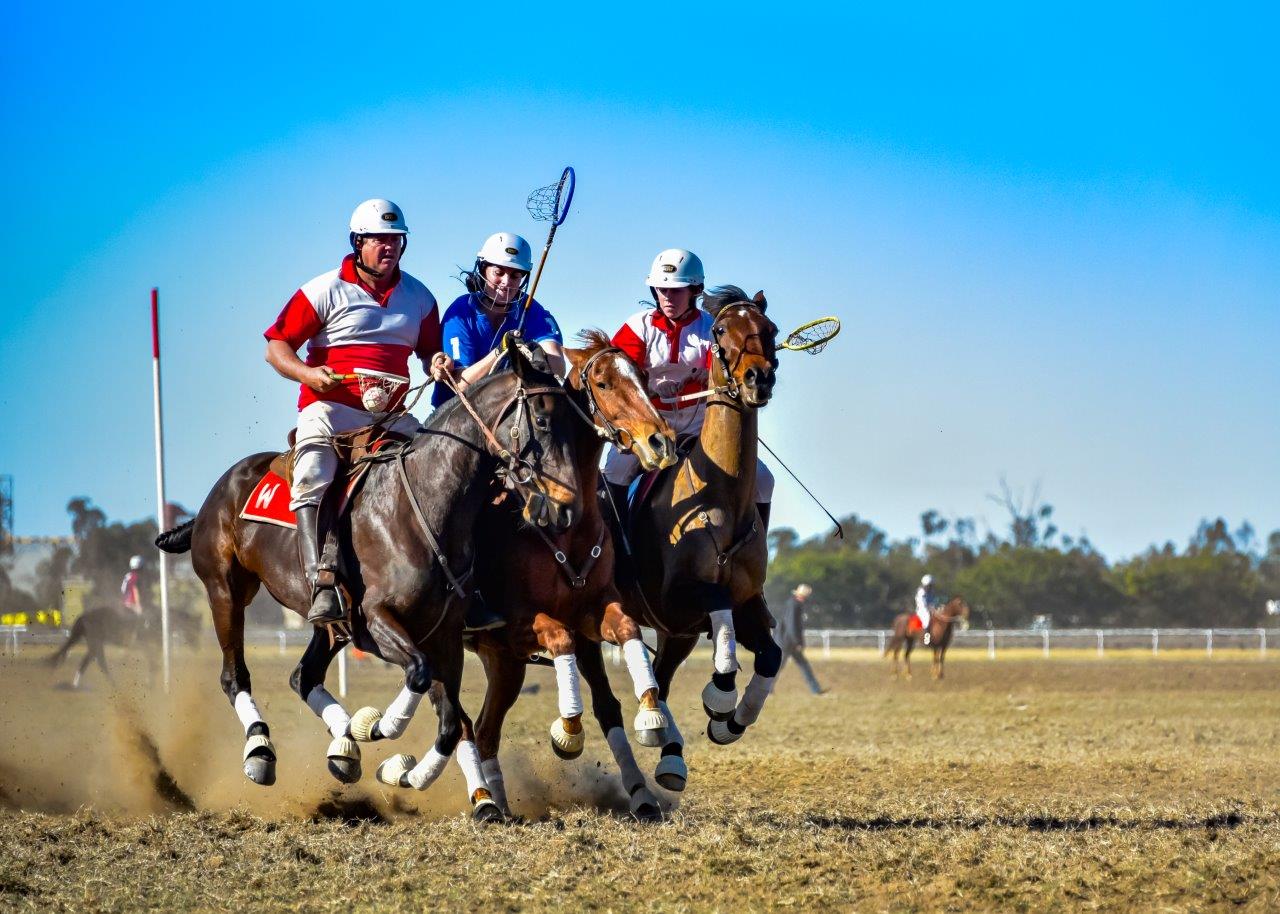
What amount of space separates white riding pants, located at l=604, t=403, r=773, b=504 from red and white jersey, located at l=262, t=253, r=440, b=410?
5.47 ft

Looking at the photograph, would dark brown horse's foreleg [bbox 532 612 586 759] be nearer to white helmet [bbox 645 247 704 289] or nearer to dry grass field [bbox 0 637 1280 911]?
dry grass field [bbox 0 637 1280 911]

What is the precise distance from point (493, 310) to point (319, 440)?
4.77 ft

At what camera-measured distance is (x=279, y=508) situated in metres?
9.95

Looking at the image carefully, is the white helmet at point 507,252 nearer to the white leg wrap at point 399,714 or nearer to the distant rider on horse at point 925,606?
the white leg wrap at point 399,714

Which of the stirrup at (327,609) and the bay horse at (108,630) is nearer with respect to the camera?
the stirrup at (327,609)

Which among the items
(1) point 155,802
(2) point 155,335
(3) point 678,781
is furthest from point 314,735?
(3) point 678,781

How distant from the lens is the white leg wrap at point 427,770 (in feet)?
30.0

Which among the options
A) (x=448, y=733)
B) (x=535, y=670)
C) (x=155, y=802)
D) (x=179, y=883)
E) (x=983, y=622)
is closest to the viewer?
(x=179, y=883)

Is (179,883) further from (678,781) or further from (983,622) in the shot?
(983,622)

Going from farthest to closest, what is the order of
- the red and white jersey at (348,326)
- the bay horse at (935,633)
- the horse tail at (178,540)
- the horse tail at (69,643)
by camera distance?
the bay horse at (935,633), the horse tail at (69,643), the horse tail at (178,540), the red and white jersey at (348,326)

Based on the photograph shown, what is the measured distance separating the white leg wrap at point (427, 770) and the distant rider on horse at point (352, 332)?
1.71m

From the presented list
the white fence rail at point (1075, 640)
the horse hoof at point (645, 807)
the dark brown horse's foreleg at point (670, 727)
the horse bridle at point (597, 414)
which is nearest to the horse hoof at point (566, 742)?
the dark brown horse's foreleg at point (670, 727)

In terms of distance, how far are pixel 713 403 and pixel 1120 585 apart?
63.4m

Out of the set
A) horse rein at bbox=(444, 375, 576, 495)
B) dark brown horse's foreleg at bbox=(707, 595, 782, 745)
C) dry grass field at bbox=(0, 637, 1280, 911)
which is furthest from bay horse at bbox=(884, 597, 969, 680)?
horse rein at bbox=(444, 375, 576, 495)
